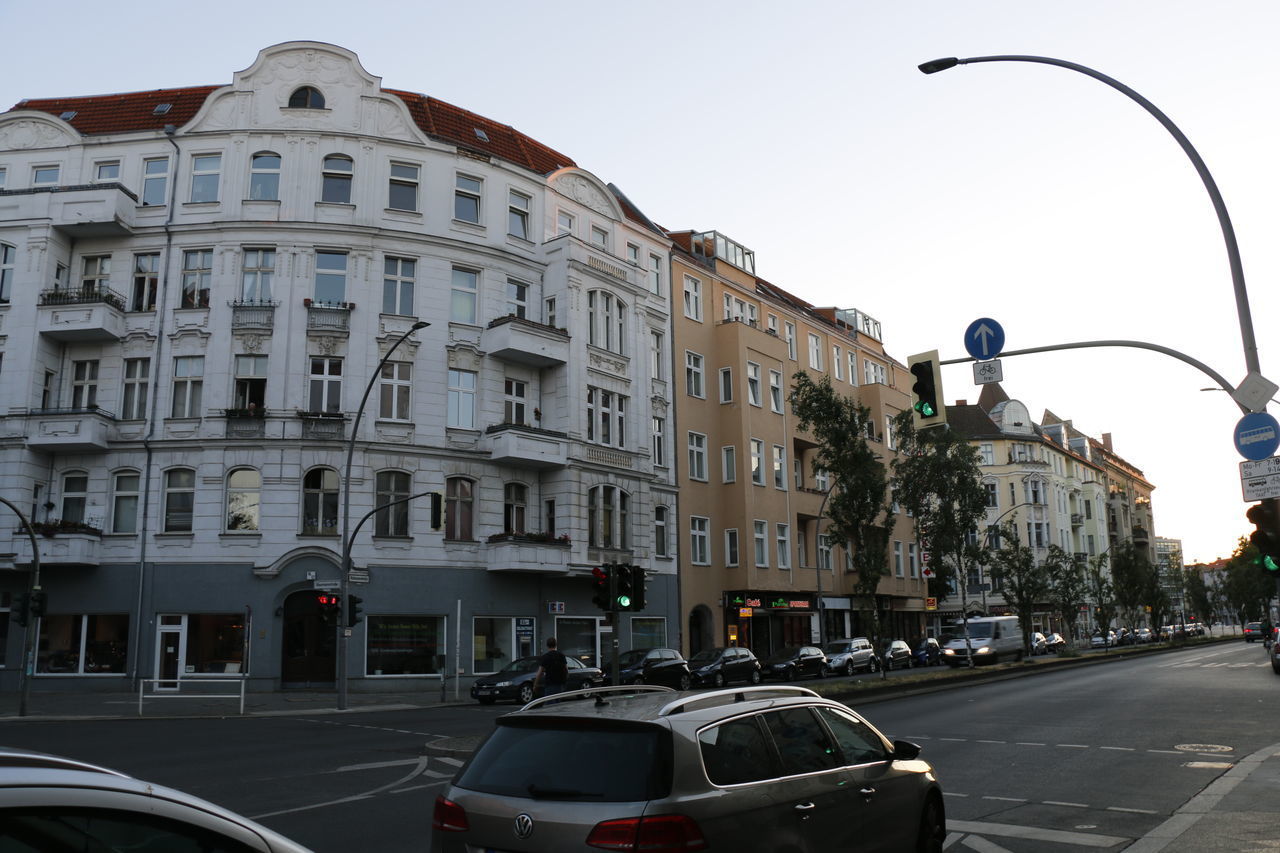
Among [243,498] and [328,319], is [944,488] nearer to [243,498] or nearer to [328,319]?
[328,319]

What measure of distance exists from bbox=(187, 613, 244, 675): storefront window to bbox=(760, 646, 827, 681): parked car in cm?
1841

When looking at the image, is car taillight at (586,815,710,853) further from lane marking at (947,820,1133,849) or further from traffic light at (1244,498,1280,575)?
traffic light at (1244,498,1280,575)

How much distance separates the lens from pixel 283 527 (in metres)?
31.6

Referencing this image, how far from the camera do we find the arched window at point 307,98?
3500 centimetres

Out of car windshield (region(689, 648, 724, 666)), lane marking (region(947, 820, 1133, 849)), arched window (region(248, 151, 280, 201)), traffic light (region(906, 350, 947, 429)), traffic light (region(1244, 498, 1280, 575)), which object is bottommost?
lane marking (region(947, 820, 1133, 849))

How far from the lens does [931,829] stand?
7.04 m

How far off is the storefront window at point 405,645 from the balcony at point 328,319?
9428 mm

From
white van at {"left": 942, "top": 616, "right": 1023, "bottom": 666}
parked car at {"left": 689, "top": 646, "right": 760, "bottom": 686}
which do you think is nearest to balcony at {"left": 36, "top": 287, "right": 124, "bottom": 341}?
parked car at {"left": 689, "top": 646, "right": 760, "bottom": 686}

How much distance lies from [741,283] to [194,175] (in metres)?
27.1

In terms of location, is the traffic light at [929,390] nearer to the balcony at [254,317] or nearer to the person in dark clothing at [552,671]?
the person in dark clothing at [552,671]

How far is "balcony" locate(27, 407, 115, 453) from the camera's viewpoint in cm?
3164

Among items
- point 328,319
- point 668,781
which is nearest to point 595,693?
point 668,781

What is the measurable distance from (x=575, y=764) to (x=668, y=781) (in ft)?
1.68

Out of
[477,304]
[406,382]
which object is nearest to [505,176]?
[477,304]
